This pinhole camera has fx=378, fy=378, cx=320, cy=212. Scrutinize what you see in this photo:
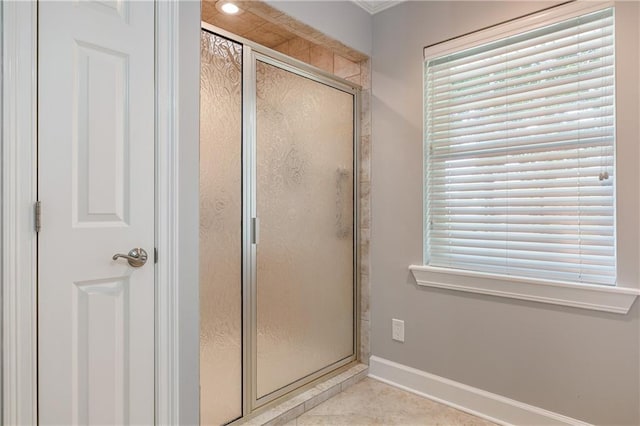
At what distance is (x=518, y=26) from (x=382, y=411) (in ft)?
7.07

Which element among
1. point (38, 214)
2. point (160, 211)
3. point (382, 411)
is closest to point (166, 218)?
point (160, 211)

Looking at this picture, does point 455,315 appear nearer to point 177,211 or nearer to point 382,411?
point 382,411

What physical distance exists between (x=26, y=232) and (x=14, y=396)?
48 cm

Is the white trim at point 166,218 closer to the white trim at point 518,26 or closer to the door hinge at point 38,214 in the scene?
the door hinge at point 38,214

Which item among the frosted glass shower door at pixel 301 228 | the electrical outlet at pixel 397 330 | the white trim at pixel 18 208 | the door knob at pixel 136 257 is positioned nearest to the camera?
the white trim at pixel 18 208

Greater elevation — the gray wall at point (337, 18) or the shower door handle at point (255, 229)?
the gray wall at point (337, 18)

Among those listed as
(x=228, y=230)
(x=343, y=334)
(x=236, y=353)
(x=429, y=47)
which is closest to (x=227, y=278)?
(x=228, y=230)

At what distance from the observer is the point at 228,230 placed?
1811mm

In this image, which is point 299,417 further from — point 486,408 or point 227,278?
point 486,408

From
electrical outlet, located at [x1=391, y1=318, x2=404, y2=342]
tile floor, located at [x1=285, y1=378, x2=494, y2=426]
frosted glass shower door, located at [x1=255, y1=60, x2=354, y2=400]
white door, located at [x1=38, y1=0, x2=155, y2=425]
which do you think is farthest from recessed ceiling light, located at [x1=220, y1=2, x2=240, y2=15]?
tile floor, located at [x1=285, y1=378, x2=494, y2=426]

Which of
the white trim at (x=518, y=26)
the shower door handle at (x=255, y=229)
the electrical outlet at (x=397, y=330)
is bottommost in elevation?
the electrical outlet at (x=397, y=330)

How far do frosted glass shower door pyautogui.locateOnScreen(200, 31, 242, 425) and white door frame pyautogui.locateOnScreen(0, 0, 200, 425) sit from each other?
0.79ft

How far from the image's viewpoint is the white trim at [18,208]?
3.56ft

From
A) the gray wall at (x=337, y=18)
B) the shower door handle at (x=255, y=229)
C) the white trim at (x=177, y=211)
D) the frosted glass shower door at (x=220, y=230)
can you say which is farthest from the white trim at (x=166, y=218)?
the gray wall at (x=337, y=18)
